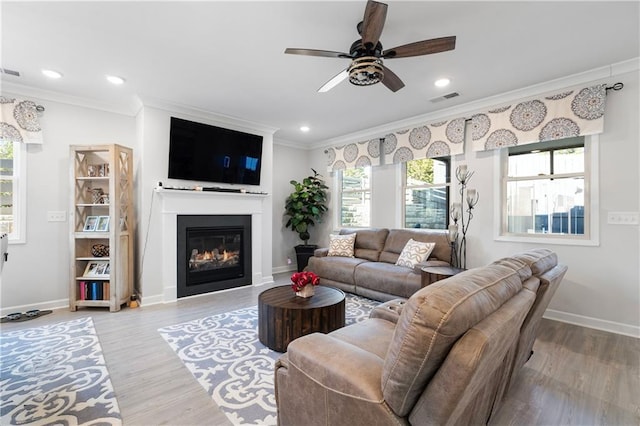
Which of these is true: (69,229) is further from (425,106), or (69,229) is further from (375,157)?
(425,106)

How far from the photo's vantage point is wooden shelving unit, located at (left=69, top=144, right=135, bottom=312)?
362 cm

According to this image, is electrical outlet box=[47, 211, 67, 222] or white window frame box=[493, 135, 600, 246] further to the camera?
electrical outlet box=[47, 211, 67, 222]

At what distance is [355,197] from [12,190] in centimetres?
498

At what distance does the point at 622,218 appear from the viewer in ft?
9.86

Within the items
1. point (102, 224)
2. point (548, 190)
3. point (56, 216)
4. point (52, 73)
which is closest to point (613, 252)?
point (548, 190)

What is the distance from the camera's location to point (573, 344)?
2758mm

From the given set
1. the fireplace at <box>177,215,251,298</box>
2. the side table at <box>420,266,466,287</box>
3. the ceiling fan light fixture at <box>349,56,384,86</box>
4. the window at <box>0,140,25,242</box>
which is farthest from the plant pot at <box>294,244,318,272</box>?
the window at <box>0,140,25,242</box>

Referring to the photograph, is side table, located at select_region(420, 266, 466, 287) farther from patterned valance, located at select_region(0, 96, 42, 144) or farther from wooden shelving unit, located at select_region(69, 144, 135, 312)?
patterned valance, located at select_region(0, 96, 42, 144)

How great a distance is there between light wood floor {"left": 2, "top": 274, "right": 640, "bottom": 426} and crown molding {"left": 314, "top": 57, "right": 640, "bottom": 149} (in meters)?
2.69

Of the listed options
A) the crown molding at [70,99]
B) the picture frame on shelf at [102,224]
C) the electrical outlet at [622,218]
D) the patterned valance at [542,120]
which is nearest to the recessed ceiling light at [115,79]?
the crown molding at [70,99]

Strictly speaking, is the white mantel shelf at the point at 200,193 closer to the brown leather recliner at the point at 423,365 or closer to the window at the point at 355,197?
the window at the point at 355,197

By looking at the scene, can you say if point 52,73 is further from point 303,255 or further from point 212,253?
point 303,255

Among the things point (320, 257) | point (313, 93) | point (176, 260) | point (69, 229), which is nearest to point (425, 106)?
point (313, 93)

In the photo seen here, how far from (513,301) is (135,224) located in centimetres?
451
